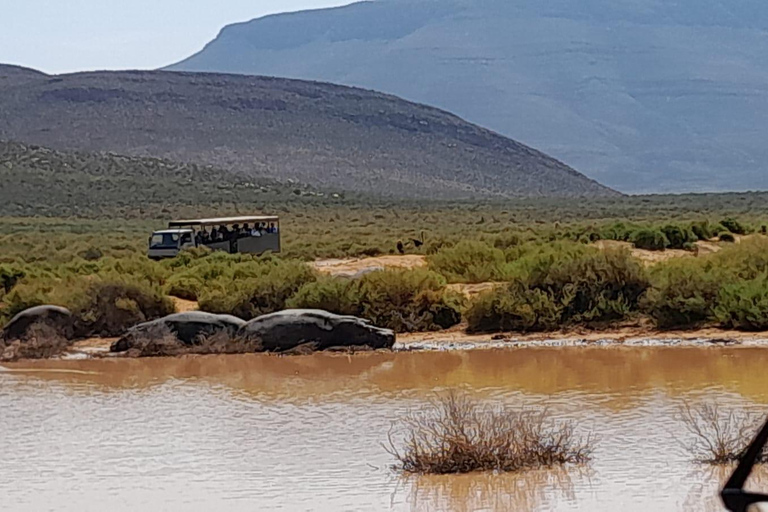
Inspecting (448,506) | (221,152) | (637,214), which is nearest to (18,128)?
(221,152)

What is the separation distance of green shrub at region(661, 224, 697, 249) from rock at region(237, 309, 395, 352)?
47.3ft

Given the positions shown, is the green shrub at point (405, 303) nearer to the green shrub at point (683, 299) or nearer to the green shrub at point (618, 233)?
the green shrub at point (683, 299)

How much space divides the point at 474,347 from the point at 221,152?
7810 cm

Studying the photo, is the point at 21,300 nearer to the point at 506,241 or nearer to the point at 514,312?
the point at 514,312

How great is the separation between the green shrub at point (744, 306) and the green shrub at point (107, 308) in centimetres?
844

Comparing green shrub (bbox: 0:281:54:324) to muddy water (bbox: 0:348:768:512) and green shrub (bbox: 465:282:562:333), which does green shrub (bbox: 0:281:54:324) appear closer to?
muddy water (bbox: 0:348:768:512)

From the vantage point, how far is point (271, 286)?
73.2ft

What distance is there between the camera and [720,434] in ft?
37.6

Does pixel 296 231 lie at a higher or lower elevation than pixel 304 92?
lower

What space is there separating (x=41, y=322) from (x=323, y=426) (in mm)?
8371

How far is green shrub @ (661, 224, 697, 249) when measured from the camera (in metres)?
32.4

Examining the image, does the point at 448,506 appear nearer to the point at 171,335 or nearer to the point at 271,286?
the point at 171,335

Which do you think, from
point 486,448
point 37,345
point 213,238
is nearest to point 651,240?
point 213,238

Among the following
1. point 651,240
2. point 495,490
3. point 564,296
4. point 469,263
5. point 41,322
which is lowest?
point 495,490
